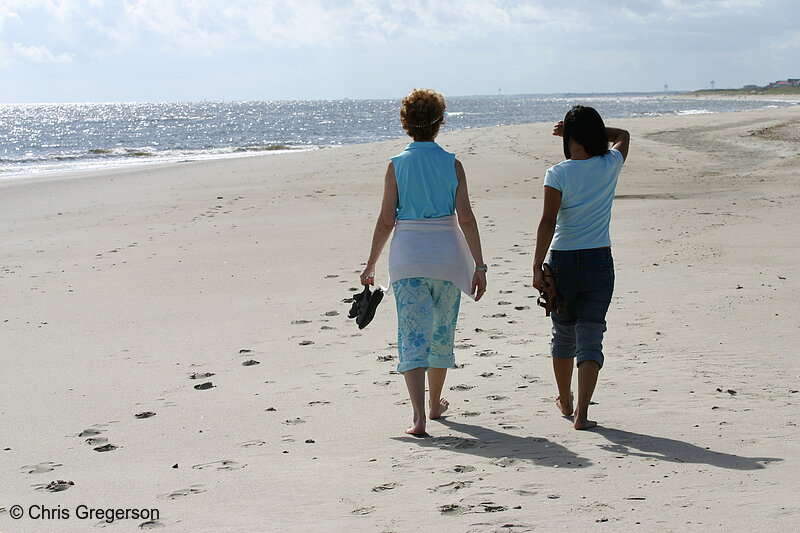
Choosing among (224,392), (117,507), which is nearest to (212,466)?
(117,507)

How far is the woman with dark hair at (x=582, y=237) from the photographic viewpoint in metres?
4.12

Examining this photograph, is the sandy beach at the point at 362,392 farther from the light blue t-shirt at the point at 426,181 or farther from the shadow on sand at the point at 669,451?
the light blue t-shirt at the point at 426,181

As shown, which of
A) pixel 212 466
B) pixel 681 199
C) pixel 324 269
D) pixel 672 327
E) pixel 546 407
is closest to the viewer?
pixel 212 466

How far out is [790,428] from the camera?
399cm

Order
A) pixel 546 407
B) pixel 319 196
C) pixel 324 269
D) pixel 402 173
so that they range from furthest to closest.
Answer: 1. pixel 319 196
2. pixel 324 269
3. pixel 546 407
4. pixel 402 173

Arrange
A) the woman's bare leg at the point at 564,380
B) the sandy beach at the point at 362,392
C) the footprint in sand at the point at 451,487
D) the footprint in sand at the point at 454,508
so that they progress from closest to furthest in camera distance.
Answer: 1. the footprint in sand at the point at 454,508
2. the sandy beach at the point at 362,392
3. the footprint in sand at the point at 451,487
4. the woman's bare leg at the point at 564,380

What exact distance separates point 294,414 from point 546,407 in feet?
4.44

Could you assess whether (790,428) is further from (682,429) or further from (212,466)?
(212,466)

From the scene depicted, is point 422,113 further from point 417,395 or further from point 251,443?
point 251,443

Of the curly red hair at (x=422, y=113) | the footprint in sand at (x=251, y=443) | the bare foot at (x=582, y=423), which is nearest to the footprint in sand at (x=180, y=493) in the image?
the footprint in sand at (x=251, y=443)

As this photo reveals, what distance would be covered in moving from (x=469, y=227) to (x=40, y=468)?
7.59ft

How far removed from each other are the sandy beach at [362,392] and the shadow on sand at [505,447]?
0.02 m

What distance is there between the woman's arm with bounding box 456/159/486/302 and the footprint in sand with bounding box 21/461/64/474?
7.04 ft

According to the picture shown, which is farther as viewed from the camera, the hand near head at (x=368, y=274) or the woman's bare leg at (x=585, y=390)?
the hand near head at (x=368, y=274)
